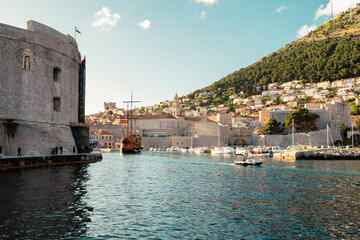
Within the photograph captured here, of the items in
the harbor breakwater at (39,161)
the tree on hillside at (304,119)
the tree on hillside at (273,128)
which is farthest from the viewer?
the tree on hillside at (273,128)

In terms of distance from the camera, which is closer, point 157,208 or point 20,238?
point 20,238

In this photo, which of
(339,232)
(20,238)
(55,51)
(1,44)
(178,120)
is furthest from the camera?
(178,120)

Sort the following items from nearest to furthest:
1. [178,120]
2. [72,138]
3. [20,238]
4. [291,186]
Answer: [20,238] < [291,186] < [72,138] < [178,120]

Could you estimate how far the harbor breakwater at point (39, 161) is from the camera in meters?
17.8

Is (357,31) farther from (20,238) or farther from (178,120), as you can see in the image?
(20,238)

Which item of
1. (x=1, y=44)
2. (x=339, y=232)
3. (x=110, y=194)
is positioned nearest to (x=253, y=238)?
(x=339, y=232)

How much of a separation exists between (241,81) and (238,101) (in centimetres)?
2686

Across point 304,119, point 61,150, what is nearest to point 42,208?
point 61,150

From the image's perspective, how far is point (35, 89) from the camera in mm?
22000

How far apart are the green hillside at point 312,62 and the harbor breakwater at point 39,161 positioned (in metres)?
108

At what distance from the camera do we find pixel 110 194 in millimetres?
12398

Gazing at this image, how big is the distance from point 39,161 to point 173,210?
13423 millimetres

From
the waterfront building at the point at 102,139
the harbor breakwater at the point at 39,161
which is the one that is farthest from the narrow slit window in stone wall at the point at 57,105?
the waterfront building at the point at 102,139

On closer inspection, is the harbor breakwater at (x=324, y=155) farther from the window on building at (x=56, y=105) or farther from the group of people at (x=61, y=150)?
the window on building at (x=56, y=105)
